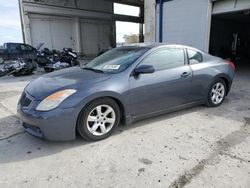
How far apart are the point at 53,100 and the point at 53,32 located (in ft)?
58.0

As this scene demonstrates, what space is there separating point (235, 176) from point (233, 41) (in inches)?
700

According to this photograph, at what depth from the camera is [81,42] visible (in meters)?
20.8

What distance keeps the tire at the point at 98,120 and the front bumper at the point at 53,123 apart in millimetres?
132

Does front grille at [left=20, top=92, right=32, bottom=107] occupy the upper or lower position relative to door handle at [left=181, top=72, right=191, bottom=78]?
lower

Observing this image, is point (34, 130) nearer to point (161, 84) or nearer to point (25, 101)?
point (25, 101)

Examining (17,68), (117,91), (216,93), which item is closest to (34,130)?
(117,91)

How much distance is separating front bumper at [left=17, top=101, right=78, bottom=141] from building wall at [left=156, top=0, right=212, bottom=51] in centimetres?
753

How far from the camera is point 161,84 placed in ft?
11.7

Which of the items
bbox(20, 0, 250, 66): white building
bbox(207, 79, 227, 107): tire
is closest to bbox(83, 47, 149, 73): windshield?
bbox(207, 79, 227, 107): tire

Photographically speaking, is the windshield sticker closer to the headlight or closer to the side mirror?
the side mirror

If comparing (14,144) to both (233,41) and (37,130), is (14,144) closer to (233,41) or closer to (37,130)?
(37,130)

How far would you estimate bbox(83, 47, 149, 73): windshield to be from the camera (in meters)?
3.41

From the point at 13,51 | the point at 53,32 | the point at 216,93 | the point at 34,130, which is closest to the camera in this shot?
the point at 34,130

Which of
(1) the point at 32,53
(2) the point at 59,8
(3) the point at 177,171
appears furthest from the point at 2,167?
(2) the point at 59,8
